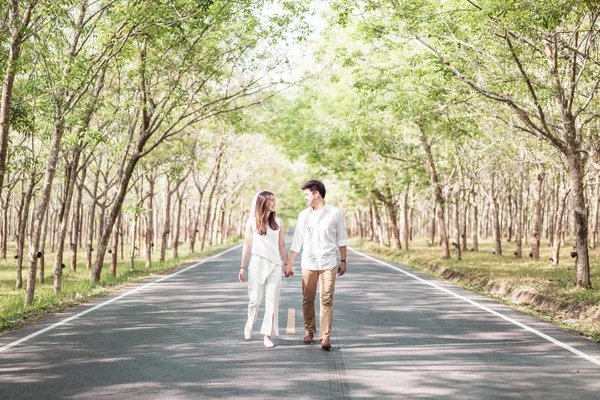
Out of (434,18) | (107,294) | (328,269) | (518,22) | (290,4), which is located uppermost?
(290,4)

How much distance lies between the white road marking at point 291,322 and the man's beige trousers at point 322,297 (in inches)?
33.7

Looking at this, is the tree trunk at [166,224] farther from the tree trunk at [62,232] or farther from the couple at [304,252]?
the couple at [304,252]

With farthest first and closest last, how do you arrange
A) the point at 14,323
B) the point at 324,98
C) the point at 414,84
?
the point at 324,98
the point at 414,84
the point at 14,323

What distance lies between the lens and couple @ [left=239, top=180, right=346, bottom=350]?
7.87 m

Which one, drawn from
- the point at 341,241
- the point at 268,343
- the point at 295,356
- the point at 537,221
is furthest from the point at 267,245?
the point at 537,221

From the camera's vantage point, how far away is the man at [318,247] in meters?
7.85

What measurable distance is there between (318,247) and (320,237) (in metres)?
0.13

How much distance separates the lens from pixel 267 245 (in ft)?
26.6

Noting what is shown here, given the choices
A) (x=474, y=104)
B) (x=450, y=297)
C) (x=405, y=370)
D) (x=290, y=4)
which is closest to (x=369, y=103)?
(x=474, y=104)

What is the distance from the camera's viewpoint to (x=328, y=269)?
787 cm

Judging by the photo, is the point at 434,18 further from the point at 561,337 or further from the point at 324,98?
the point at 324,98

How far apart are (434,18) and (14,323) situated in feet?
35.2

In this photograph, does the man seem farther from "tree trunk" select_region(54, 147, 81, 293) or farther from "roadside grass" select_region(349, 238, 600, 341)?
"tree trunk" select_region(54, 147, 81, 293)

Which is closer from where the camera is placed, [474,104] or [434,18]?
[434,18]
